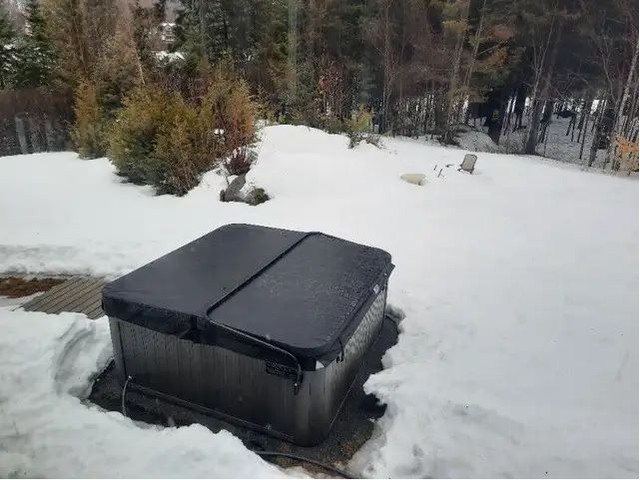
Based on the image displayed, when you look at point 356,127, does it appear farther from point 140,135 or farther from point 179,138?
point 140,135

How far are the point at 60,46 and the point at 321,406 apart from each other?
15509 mm

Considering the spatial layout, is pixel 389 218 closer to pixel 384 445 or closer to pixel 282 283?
pixel 282 283

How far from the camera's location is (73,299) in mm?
3738

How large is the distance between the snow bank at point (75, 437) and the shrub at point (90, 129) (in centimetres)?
729

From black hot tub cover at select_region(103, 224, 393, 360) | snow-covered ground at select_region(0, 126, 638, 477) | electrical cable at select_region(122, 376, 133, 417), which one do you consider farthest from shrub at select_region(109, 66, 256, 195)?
electrical cable at select_region(122, 376, 133, 417)

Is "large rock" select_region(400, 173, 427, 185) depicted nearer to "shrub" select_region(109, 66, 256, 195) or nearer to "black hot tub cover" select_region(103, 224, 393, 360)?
"shrub" select_region(109, 66, 256, 195)

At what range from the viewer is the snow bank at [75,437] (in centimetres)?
191

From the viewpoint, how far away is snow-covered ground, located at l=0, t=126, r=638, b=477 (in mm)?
2219

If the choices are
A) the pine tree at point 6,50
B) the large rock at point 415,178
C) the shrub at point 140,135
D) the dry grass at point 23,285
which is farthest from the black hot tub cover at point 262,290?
the pine tree at point 6,50

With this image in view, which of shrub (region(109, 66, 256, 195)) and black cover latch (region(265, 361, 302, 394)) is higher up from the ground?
shrub (region(109, 66, 256, 195))

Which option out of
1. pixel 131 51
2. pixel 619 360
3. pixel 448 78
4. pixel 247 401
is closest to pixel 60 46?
pixel 131 51

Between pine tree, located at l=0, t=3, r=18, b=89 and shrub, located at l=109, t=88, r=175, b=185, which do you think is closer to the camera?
shrub, located at l=109, t=88, r=175, b=185

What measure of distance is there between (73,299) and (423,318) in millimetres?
3087

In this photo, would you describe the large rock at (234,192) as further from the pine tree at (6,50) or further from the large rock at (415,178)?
the pine tree at (6,50)
